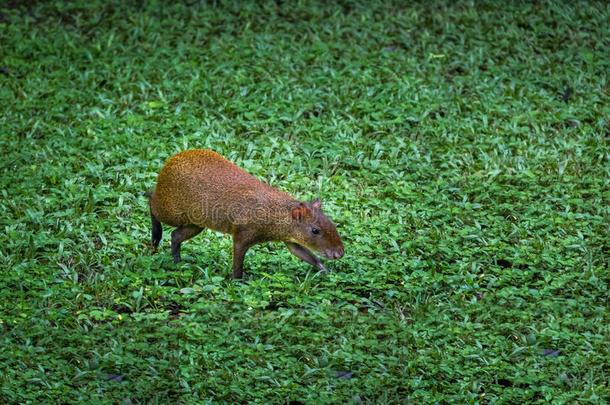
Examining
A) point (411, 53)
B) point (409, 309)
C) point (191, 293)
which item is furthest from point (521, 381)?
point (411, 53)

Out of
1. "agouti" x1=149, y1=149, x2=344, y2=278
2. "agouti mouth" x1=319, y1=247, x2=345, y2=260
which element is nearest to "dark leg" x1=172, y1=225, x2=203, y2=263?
"agouti" x1=149, y1=149, x2=344, y2=278

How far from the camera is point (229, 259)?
6617mm

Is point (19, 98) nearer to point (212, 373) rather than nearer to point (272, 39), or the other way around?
point (272, 39)

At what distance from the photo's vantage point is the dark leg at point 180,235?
21.2ft

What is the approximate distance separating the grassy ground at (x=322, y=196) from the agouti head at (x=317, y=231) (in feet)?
0.94

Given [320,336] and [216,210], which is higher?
[216,210]

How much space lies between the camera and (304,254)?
650 cm

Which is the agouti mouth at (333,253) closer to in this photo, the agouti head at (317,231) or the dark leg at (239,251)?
the agouti head at (317,231)

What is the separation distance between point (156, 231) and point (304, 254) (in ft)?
4.10

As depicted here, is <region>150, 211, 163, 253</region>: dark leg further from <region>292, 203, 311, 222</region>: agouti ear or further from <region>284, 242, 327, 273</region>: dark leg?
<region>292, 203, 311, 222</region>: agouti ear

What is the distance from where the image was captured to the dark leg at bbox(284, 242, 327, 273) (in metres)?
6.48

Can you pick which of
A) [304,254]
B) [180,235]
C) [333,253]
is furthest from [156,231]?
[333,253]

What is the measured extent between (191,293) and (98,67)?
494 centimetres

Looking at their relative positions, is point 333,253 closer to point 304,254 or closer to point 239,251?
point 304,254
